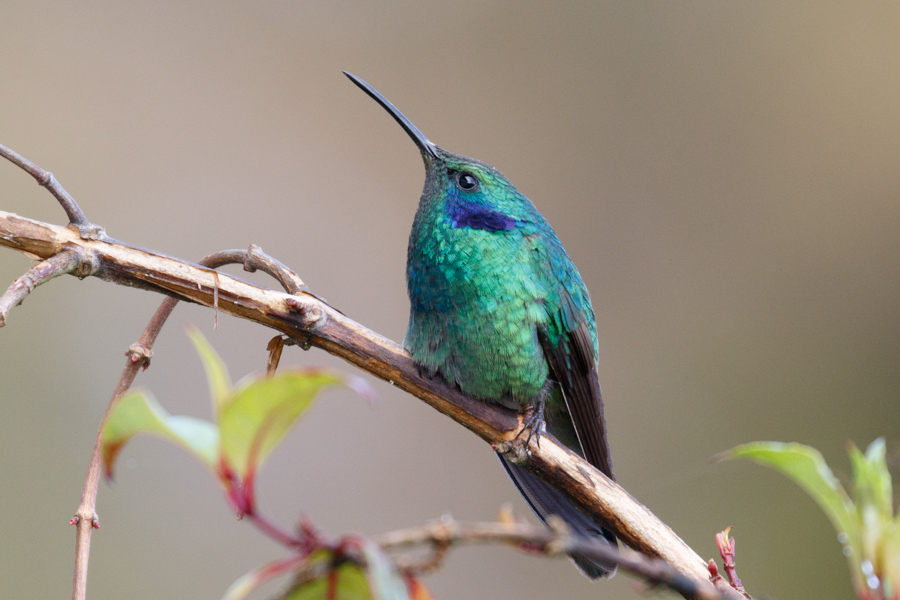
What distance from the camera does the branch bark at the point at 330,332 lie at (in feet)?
3.04

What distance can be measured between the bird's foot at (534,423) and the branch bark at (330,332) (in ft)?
0.04

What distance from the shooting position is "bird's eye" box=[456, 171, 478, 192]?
5.02 feet

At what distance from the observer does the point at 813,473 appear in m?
0.46

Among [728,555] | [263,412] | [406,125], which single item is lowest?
[728,555]

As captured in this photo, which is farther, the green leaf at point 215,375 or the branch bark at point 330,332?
the branch bark at point 330,332

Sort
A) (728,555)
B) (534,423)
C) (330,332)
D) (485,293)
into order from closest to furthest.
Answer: (728,555) < (330,332) < (534,423) < (485,293)

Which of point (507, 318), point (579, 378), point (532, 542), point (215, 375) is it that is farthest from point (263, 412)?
point (579, 378)

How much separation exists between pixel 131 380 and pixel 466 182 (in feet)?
2.79

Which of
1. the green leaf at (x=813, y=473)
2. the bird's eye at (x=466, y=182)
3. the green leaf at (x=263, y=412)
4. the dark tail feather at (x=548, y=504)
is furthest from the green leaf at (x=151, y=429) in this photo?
the bird's eye at (x=466, y=182)

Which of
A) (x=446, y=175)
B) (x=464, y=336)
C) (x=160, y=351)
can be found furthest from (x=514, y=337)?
(x=160, y=351)

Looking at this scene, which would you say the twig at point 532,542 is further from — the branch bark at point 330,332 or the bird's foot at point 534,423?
the bird's foot at point 534,423

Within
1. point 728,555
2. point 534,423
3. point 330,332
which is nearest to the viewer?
point 728,555

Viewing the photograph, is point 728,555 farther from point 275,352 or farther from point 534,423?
point 275,352

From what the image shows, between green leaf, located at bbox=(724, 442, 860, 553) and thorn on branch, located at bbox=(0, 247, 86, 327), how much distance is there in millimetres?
630
